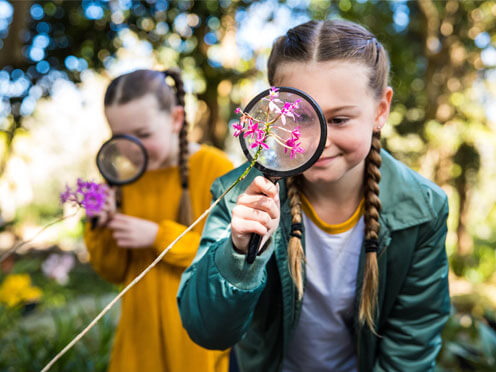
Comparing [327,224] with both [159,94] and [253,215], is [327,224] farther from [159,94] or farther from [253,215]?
[159,94]

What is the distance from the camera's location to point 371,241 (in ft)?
5.32

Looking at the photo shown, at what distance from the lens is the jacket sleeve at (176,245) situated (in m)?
2.03

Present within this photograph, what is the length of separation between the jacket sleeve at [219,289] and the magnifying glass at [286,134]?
12 centimetres

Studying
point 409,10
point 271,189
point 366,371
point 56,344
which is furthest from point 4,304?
point 409,10

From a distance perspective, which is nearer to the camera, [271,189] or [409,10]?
[271,189]

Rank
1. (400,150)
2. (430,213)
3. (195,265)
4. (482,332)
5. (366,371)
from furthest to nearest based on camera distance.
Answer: (400,150)
(482,332)
(366,371)
(430,213)
(195,265)

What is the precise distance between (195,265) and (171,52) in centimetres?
517

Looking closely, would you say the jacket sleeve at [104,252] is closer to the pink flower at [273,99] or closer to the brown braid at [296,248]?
the brown braid at [296,248]

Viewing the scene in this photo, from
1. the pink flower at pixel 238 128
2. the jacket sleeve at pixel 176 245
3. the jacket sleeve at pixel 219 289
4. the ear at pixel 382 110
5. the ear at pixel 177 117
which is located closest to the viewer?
the pink flower at pixel 238 128

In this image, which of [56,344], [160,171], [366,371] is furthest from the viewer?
[56,344]

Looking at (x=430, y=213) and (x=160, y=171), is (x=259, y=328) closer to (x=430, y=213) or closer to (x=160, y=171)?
(x=430, y=213)

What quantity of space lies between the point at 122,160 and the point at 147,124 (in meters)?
0.22

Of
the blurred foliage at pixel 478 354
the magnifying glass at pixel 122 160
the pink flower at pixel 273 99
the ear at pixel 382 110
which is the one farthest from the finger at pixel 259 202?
the blurred foliage at pixel 478 354

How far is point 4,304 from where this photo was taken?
13.6 ft
